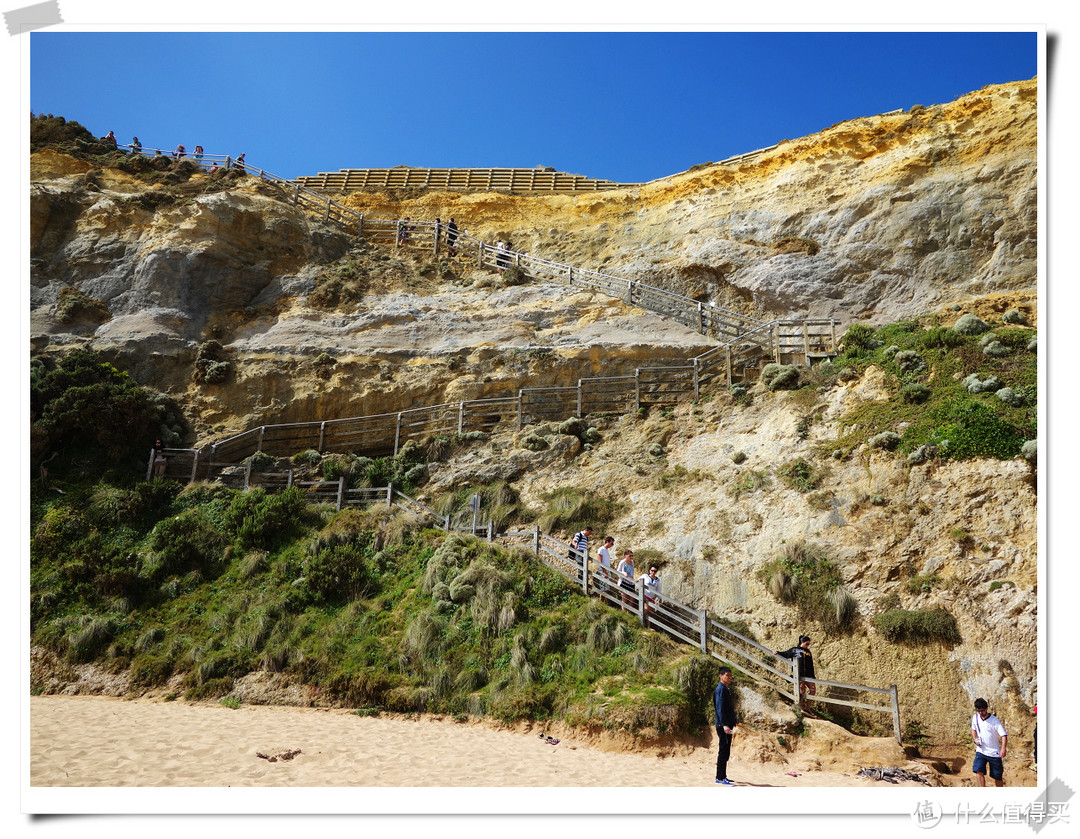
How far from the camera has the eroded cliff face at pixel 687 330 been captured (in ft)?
Result: 42.9

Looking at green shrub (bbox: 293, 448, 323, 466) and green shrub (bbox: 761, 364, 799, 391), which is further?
green shrub (bbox: 293, 448, 323, 466)

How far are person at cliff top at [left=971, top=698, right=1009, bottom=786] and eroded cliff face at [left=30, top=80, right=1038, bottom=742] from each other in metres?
2.08

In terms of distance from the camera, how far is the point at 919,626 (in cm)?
1220

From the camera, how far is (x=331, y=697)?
528 inches

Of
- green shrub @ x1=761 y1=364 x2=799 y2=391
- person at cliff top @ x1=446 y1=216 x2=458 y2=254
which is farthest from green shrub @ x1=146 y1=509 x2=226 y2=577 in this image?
person at cliff top @ x1=446 y1=216 x2=458 y2=254

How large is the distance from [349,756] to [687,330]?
1594 centimetres

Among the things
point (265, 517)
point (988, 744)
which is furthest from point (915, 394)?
point (265, 517)

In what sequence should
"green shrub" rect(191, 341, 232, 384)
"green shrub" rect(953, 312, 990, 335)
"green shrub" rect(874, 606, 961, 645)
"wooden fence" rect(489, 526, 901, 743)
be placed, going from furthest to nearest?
1. "green shrub" rect(191, 341, 232, 384)
2. "green shrub" rect(953, 312, 990, 335)
3. "green shrub" rect(874, 606, 961, 645)
4. "wooden fence" rect(489, 526, 901, 743)

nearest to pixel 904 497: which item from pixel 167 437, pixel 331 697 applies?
pixel 331 697

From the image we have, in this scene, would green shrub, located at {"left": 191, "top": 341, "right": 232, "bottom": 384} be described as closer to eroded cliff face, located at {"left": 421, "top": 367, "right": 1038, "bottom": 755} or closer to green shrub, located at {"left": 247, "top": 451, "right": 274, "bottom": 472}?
green shrub, located at {"left": 247, "top": 451, "right": 274, "bottom": 472}

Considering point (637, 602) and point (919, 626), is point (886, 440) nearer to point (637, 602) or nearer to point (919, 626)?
point (919, 626)

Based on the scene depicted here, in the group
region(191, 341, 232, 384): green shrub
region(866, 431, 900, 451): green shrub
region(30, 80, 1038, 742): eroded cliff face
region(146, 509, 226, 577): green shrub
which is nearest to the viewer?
region(30, 80, 1038, 742): eroded cliff face

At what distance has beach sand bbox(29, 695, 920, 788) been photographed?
382 inches
